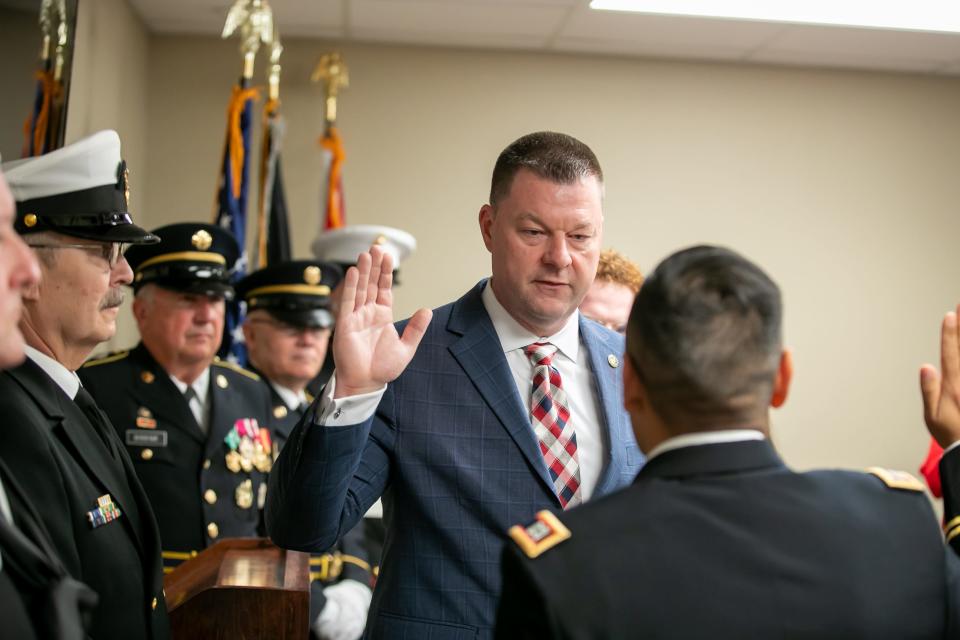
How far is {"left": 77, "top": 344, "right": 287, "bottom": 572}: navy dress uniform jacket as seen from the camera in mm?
2713

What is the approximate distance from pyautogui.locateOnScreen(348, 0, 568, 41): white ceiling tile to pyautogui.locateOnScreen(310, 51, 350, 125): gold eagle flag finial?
19 centimetres

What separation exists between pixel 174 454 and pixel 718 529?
2.03m

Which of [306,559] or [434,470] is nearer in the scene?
[434,470]

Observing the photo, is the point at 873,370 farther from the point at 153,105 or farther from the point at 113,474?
the point at 113,474

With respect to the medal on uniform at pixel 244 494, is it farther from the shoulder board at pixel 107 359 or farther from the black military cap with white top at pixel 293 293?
the black military cap with white top at pixel 293 293

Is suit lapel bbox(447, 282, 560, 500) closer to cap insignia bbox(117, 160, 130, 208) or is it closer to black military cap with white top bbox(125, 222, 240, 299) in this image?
cap insignia bbox(117, 160, 130, 208)

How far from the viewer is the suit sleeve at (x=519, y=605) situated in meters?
1.04

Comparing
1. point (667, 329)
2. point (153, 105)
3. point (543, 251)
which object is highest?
point (153, 105)

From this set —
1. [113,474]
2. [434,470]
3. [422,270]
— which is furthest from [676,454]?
[422,270]

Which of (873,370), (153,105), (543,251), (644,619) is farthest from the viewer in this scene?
(873,370)

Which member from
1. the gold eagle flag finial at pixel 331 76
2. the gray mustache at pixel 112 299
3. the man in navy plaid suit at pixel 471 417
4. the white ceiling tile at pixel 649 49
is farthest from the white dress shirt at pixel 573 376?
the white ceiling tile at pixel 649 49

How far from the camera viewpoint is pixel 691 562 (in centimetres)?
106

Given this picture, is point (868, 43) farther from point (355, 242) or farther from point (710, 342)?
point (710, 342)

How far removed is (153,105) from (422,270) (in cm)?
158
